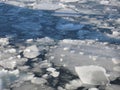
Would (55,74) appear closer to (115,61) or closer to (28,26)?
(115,61)

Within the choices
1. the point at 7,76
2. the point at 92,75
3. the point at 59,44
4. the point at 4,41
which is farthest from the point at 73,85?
the point at 4,41

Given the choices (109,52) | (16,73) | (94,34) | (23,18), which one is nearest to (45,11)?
(23,18)

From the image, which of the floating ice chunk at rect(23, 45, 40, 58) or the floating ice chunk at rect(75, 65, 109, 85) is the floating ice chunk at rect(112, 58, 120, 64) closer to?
the floating ice chunk at rect(75, 65, 109, 85)

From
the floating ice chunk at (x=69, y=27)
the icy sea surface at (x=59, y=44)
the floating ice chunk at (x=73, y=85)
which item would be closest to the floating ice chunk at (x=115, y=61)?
the icy sea surface at (x=59, y=44)

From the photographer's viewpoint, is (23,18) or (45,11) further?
(45,11)

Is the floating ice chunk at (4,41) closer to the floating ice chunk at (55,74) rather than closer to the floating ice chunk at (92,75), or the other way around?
the floating ice chunk at (55,74)

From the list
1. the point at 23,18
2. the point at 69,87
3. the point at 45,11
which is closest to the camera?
the point at 69,87

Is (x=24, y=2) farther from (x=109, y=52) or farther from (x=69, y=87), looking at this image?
(x=69, y=87)

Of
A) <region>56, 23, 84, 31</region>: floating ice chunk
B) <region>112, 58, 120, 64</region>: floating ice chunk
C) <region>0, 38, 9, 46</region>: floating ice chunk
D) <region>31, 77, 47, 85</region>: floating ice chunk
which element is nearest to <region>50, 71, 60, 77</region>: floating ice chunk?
<region>31, 77, 47, 85</region>: floating ice chunk
